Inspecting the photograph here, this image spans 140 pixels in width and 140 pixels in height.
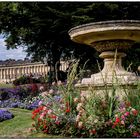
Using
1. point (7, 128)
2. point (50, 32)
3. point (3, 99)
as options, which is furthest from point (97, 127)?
point (50, 32)

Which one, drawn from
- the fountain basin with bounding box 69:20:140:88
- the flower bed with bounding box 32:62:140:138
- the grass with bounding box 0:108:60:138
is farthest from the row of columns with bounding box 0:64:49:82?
the flower bed with bounding box 32:62:140:138

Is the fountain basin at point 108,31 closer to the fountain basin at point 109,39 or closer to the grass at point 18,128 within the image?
the fountain basin at point 109,39

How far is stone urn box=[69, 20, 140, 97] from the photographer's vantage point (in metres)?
11.1

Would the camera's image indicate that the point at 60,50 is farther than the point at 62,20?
Yes

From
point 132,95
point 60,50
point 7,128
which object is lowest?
point 7,128

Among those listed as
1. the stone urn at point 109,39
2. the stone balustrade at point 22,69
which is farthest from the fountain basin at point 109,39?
the stone balustrade at point 22,69

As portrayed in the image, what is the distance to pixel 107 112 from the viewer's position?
8.49 m

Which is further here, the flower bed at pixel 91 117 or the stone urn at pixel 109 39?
the stone urn at pixel 109 39

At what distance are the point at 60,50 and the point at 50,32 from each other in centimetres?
240

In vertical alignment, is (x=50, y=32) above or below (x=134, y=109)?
above

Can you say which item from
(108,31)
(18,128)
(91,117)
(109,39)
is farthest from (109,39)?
(91,117)

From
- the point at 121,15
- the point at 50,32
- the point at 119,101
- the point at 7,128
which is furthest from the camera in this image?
the point at 50,32

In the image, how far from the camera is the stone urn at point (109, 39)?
11102 millimetres

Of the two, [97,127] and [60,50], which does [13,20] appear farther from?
[97,127]
